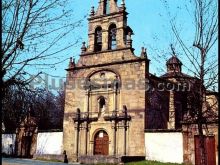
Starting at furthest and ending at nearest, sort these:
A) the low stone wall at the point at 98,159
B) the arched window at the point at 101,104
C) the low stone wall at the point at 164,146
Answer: the arched window at the point at 101,104
the low stone wall at the point at 164,146
the low stone wall at the point at 98,159

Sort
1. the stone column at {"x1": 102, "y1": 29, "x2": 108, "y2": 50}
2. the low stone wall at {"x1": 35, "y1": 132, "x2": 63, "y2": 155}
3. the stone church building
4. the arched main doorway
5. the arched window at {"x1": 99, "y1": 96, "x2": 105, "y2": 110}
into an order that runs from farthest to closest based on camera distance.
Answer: the low stone wall at {"x1": 35, "y1": 132, "x2": 63, "y2": 155} < the stone column at {"x1": 102, "y1": 29, "x2": 108, "y2": 50} < the arched window at {"x1": 99, "y1": 96, "x2": 105, "y2": 110} < the arched main doorway < the stone church building

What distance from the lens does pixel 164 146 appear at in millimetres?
25156

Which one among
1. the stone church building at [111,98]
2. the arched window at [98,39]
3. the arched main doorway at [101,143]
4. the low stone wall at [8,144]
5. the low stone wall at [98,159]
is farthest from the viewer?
the low stone wall at [8,144]

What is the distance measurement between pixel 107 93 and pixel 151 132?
18.8 feet

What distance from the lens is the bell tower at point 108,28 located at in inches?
1172

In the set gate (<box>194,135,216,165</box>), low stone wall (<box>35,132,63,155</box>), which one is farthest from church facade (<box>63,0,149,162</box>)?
gate (<box>194,135,216,165</box>)

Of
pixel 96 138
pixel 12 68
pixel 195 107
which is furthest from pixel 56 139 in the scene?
pixel 12 68

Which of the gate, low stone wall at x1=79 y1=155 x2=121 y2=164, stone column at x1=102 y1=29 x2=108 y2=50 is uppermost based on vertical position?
stone column at x1=102 y1=29 x2=108 y2=50

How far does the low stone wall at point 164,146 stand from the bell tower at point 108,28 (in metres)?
8.49

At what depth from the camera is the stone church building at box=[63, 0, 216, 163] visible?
91.1 ft

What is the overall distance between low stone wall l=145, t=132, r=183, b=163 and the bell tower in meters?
8.49

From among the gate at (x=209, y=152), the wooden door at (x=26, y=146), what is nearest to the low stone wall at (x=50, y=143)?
the wooden door at (x=26, y=146)

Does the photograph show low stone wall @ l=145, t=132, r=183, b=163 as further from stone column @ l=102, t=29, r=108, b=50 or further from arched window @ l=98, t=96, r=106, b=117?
stone column @ l=102, t=29, r=108, b=50

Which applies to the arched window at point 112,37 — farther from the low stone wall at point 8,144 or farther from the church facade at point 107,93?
the low stone wall at point 8,144
